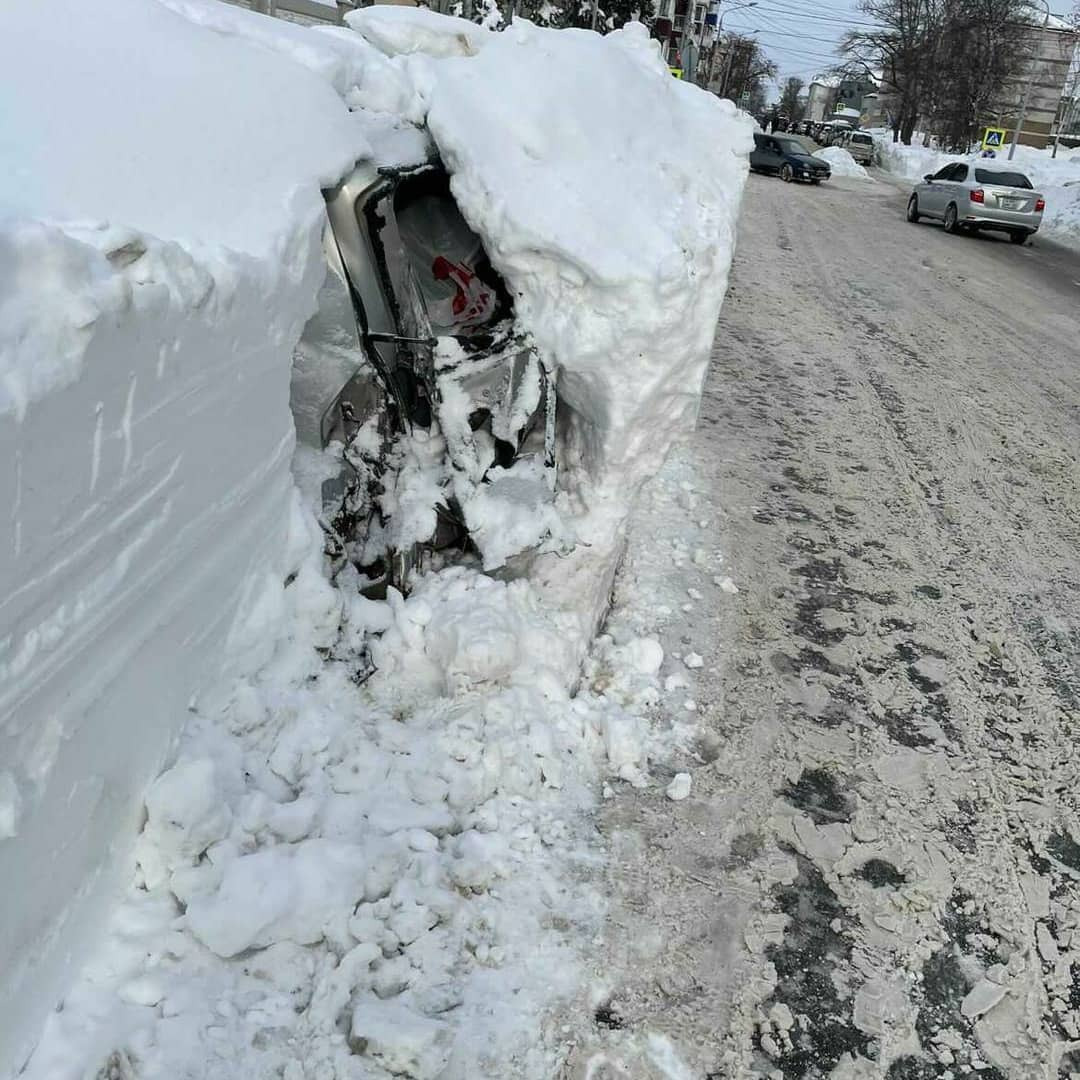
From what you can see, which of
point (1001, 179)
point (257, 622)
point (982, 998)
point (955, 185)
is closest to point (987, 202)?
point (955, 185)

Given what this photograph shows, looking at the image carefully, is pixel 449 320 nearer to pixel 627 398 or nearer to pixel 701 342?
pixel 627 398

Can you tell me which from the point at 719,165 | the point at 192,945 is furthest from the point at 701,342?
the point at 192,945

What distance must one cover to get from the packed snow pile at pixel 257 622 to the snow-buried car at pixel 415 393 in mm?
137

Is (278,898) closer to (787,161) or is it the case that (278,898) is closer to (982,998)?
(982,998)

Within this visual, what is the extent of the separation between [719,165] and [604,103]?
71cm

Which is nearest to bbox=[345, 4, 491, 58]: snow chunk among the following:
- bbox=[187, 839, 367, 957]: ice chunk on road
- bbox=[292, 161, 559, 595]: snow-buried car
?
bbox=[292, 161, 559, 595]: snow-buried car

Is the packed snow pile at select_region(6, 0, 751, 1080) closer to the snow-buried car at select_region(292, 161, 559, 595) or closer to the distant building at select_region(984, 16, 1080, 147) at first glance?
the snow-buried car at select_region(292, 161, 559, 595)

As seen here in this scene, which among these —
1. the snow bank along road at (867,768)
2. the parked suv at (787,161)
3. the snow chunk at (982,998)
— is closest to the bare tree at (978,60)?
the parked suv at (787,161)

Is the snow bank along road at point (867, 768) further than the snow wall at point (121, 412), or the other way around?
the snow bank along road at point (867, 768)

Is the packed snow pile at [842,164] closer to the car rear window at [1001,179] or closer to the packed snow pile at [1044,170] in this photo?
the packed snow pile at [1044,170]

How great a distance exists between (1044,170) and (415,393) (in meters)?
33.9

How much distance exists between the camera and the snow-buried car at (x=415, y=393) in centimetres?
360

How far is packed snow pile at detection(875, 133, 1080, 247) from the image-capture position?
73.9ft

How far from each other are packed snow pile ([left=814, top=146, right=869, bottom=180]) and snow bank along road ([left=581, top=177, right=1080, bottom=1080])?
32.6 metres
